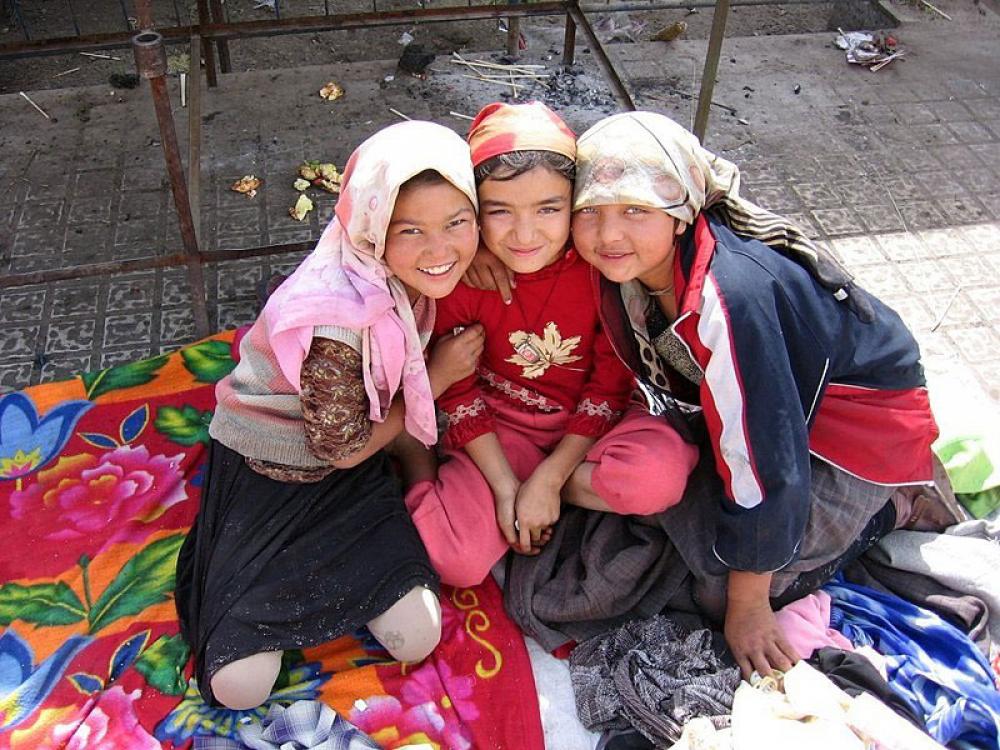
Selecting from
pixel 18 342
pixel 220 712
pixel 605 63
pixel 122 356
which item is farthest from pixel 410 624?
pixel 605 63

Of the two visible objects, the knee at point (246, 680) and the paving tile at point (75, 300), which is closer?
the knee at point (246, 680)

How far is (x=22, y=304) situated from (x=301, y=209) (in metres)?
1.09

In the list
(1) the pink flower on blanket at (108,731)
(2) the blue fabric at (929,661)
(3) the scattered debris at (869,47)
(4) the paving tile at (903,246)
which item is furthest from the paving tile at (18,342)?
(3) the scattered debris at (869,47)

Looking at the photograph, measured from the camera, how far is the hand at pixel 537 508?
7.46ft

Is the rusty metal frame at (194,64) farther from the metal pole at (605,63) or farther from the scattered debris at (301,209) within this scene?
the scattered debris at (301,209)

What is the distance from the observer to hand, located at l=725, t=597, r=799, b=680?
6.81ft

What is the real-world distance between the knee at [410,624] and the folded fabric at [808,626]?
802mm

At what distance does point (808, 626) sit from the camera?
2.16 m

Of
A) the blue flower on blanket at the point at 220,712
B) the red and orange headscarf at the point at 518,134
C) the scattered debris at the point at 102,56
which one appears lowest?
the blue flower on blanket at the point at 220,712

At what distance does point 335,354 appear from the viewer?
1.96 metres

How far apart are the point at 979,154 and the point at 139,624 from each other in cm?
395

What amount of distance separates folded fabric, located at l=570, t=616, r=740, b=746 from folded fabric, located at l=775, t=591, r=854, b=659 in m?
0.18

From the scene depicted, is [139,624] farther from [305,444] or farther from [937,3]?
[937,3]

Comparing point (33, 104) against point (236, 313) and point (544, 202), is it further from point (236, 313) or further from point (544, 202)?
point (544, 202)
